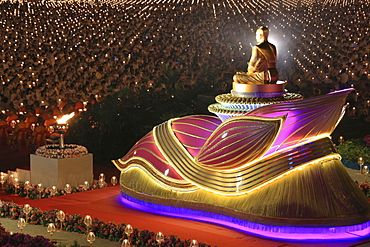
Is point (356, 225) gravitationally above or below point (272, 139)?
below

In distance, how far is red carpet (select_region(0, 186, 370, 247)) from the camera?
28.7 feet

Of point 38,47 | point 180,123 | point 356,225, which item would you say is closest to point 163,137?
point 180,123

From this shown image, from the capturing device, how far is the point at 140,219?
9742mm

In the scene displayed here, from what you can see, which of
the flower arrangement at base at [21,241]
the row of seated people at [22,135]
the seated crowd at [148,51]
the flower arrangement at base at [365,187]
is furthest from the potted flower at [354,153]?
the flower arrangement at base at [21,241]

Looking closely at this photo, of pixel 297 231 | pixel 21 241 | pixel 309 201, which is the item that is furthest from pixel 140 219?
pixel 309 201

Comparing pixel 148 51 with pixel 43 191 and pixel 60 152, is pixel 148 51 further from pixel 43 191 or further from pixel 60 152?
pixel 43 191

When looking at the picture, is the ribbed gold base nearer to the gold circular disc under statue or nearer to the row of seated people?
the gold circular disc under statue

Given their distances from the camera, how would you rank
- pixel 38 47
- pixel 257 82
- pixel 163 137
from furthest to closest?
pixel 38 47, pixel 163 137, pixel 257 82

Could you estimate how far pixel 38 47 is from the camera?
2739cm

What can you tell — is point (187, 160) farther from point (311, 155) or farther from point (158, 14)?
point (158, 14)

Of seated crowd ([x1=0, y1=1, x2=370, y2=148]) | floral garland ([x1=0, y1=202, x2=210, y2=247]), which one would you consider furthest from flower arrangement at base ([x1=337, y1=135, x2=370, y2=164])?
floral garland ([x1=0, y1=202, x2=210, y2=247])

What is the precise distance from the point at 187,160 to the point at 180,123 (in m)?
0.62

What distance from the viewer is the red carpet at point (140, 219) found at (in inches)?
344

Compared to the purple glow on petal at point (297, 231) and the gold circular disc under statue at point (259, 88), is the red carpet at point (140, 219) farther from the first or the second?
the gold circular disc under statue at point (259, 88)
